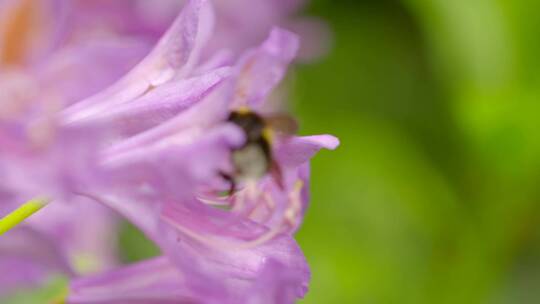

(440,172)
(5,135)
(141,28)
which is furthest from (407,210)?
(5,135)

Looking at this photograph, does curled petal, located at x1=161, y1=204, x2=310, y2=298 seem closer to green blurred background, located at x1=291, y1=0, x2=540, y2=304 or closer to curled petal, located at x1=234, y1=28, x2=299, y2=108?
curled petal, located at x1=234, y1=28, x2=299, y2=108

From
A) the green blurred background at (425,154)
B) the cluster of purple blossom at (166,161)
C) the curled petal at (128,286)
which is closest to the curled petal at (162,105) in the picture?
the cluster of purple blossom at (166,161)

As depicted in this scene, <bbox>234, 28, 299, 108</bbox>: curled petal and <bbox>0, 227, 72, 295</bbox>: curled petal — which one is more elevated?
<bbox>234, 28, 299, 108</bbox>: curled petal

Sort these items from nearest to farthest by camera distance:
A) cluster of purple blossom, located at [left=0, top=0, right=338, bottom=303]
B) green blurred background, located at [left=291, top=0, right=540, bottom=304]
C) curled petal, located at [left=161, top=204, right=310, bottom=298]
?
cluster of purple blossom, located at [left=0, top=0, right=338, bottom=303]
curled petal, located at [left=161, top=204, right=310, bottom=298]
green blurred background, located at [left=291, top=0, right=540, bottom=304]

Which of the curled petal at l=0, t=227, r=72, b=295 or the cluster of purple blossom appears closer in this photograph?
the cluster of purple blossom

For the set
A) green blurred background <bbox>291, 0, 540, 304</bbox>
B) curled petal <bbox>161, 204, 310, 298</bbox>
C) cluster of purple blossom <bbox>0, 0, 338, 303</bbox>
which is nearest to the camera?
cluster of purple blossom <bbox>0, 0, 338, 303</bbox>

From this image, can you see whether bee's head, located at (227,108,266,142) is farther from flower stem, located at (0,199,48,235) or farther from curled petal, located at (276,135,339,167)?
flower stem, located at (0,199,48,235)

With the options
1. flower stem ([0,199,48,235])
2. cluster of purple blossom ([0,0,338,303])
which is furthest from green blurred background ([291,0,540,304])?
flower stem ([0,199,48,235])

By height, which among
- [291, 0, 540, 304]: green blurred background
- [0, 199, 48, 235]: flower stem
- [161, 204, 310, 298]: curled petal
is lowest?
[161, 204, 310, 298]: curled petal
